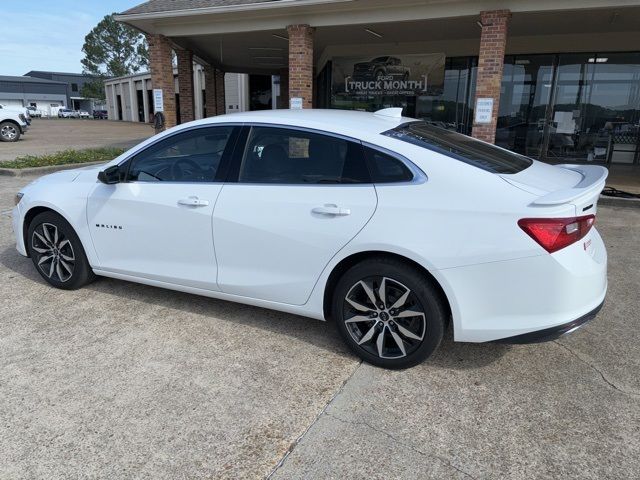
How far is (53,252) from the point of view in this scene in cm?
434

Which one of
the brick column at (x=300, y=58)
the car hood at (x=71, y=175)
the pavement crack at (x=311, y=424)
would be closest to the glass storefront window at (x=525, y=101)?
the brick column at (x=300, y=58)

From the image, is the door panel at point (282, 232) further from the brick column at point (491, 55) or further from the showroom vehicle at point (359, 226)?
the brick column at point (491, 55)

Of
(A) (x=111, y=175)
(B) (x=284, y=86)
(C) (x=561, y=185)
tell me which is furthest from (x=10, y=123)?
(C) (x=561, y=185)

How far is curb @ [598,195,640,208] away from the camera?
8.20 metres

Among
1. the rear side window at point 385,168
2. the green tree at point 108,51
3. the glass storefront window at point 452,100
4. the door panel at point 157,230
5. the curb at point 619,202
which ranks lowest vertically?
the curb at point 619,202

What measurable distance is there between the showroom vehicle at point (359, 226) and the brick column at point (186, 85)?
12404mm

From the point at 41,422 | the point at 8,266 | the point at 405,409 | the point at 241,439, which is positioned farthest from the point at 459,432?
the point at 8,266

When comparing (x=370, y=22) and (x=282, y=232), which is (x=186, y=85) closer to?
(x=370, y=22)

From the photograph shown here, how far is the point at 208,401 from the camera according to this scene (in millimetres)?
2807

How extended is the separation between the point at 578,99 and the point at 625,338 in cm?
1283

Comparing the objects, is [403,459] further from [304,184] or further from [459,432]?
[304,184]

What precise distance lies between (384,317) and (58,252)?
3003mm

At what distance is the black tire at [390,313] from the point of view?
290 centimetres

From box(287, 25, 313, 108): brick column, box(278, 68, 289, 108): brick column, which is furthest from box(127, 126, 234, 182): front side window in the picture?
box(278, 68, 289, 108): brick column
